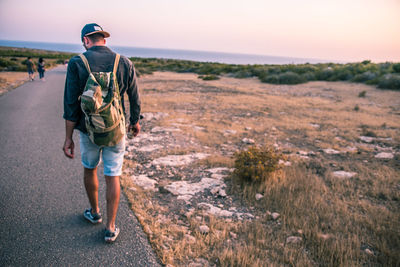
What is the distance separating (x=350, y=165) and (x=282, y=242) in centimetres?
313

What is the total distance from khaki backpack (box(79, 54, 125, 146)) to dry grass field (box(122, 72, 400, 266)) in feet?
4.06

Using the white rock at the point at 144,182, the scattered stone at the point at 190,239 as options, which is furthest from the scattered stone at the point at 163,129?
the scattered stone at the point at 190,239

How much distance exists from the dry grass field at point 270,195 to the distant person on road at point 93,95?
758 mm

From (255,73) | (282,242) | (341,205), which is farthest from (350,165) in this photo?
(255,73)

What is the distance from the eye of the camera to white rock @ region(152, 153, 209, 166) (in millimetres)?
4707

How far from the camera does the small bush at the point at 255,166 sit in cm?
391

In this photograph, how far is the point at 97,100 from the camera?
2.00 metres

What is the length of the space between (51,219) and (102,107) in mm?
1688

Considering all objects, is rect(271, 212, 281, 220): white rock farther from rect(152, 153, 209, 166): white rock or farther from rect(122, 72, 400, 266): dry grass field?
rect(152, 153, 209, 166): white rock

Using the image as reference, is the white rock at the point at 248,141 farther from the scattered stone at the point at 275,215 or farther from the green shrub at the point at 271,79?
the green shrub at the point at 271,79

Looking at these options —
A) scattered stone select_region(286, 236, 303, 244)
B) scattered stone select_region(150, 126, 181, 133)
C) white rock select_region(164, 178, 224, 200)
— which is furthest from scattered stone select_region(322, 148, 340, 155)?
scattered stone select_region(150, 126, 181, 133)

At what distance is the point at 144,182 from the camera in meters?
3.93

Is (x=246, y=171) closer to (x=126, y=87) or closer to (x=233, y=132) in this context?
(x=126, y=87)

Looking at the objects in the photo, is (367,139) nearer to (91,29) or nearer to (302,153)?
(302,153)
